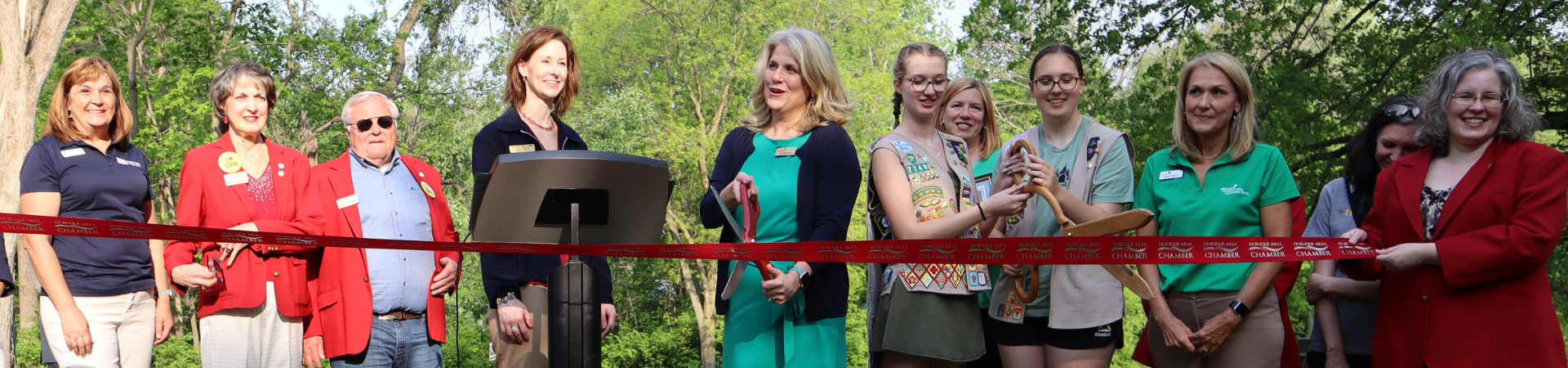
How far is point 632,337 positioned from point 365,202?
20.7 m

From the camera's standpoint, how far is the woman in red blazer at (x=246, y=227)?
11.3ft

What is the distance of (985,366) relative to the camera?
12.8 feet

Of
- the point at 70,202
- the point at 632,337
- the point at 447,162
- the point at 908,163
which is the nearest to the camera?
the point at 908,163

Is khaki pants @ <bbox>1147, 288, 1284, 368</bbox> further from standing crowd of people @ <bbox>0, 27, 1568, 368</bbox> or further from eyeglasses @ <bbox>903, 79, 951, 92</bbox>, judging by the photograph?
eyeglasses @ <bbox>903, 79, 951, 92</bbox>

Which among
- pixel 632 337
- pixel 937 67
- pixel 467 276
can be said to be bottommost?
pixel 632 337

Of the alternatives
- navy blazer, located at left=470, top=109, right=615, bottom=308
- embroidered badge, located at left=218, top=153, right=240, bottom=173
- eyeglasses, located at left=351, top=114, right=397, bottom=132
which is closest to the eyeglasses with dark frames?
navy blazer, located at left=470, top=109, right=615, bottom=308

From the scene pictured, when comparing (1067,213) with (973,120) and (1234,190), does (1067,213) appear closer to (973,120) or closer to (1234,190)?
(1234,190)

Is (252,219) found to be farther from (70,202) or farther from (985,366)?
(985,366)

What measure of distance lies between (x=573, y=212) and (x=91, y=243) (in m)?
2.29

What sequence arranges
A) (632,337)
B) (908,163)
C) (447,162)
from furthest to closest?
(632,337) → (447,162) → (908,163)

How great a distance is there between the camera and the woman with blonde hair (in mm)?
3654

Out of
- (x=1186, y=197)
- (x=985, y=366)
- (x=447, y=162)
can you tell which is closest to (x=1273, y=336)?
(x=1186, y=197)

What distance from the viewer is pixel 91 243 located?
3.69m

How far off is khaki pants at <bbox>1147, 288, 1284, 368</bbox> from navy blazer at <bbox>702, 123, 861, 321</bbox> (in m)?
1.12
